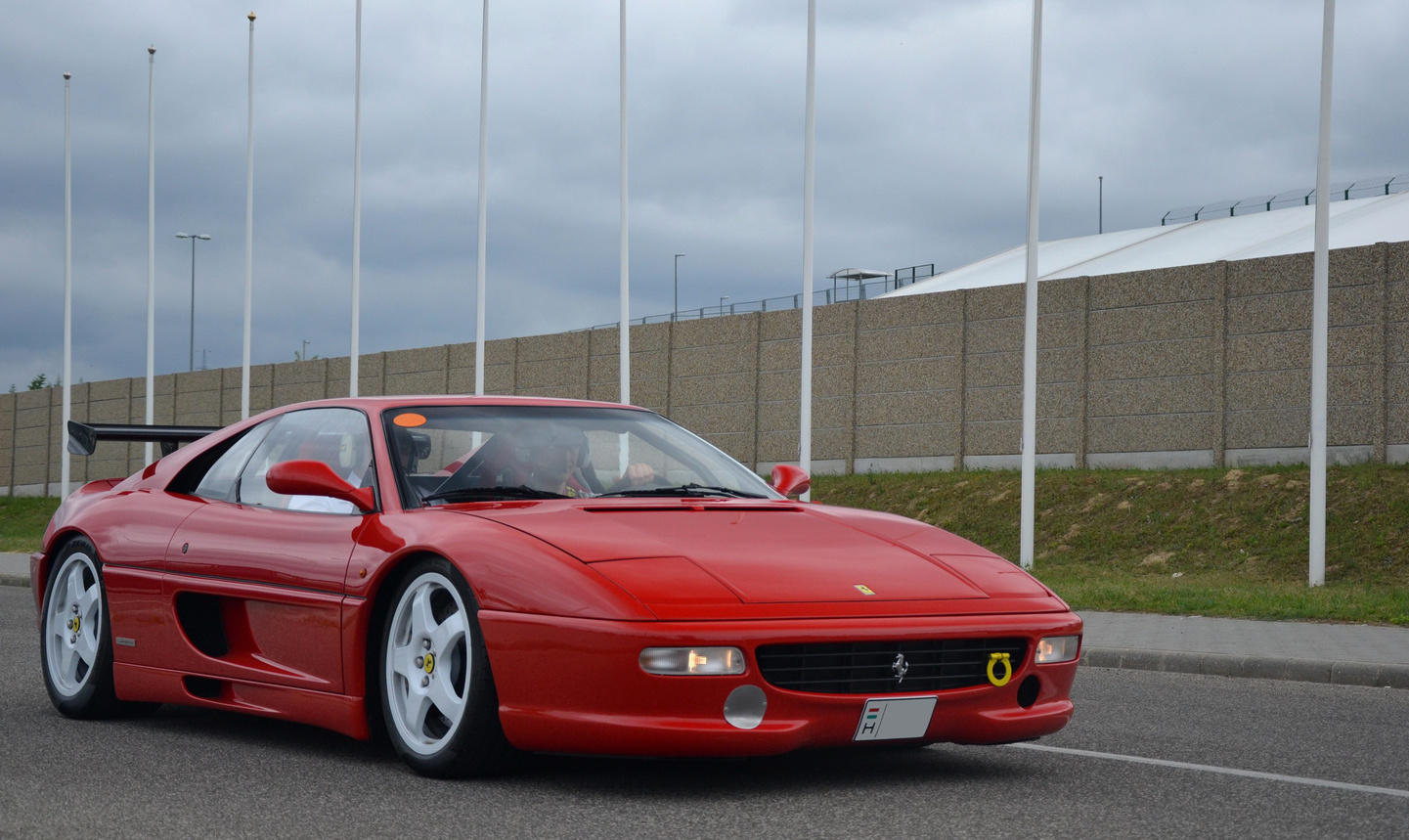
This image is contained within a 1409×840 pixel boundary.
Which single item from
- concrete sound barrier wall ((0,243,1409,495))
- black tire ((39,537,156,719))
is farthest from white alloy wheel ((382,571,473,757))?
concrete sound barrier wall ((0,243,1409,495))

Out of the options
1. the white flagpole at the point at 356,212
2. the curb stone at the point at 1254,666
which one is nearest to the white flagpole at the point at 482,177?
the white flagpole at the point at 356,212

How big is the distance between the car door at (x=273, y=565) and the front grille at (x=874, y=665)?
5.51 feet

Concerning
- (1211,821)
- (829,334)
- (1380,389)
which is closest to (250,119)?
(829,334)

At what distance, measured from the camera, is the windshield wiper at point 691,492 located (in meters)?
5.70

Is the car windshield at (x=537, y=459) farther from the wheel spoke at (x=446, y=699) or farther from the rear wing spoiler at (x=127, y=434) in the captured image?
the rear wing spoiler at (x=127, y=434)

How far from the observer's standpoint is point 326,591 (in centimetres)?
538

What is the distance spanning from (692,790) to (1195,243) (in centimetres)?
3216

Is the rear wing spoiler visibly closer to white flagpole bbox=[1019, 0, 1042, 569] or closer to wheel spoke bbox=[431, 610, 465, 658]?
wheel spoke bbox=[431, 610, 465, 658]

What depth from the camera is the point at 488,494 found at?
552 cm

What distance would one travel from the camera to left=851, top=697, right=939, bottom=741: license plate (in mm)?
4609

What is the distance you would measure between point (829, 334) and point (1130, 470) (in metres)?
6.77

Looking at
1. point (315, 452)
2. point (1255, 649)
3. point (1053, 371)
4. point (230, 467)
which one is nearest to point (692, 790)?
point (315, 452)

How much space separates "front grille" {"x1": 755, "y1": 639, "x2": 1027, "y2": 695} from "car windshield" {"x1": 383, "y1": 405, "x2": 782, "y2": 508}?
131cm

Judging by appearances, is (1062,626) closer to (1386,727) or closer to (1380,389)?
(1386,727)
